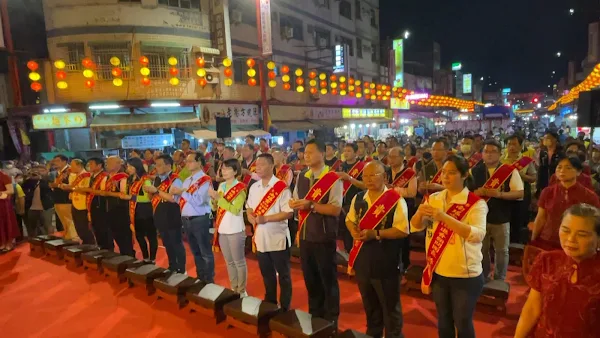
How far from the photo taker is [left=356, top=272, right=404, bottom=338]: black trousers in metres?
3.56

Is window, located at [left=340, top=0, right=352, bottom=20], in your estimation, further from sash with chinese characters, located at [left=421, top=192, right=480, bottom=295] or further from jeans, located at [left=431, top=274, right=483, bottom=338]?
jeans, located at [left=431, top=274, right=483, bottom=338]

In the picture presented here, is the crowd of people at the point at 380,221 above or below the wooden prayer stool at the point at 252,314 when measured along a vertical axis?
above

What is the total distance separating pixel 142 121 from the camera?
1538 cm

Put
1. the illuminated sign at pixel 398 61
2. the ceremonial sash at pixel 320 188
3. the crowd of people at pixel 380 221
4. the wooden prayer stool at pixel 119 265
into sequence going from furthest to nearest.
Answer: the illuminated sign at pixel 398 61 < the wooden prayer stool at pixel 119 265 < the ceremonial sash at pixel 320 188 < the crowd of people at pixel 380 221

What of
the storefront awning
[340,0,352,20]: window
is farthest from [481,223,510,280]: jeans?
[340,0,352,20]: window

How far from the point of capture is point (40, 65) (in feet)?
50.1

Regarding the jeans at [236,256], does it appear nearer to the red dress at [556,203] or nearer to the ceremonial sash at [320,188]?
the ceremonial sash at [320,188]

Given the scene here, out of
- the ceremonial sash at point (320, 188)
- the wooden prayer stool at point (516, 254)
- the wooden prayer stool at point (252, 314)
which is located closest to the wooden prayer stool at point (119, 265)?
the wooden prayer stool at point (252, 314)

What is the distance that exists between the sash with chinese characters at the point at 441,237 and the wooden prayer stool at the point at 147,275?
4041 millimetres

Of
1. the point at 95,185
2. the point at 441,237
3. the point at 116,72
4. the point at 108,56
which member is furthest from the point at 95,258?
the point at 108,56

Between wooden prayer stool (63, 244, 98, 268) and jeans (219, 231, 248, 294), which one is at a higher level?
jeans (219, 231, 248, 294)

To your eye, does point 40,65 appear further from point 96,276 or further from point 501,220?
point 501,220

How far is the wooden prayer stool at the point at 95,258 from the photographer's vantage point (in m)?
6.65

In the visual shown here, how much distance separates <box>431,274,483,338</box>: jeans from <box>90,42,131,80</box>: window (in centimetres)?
1514
